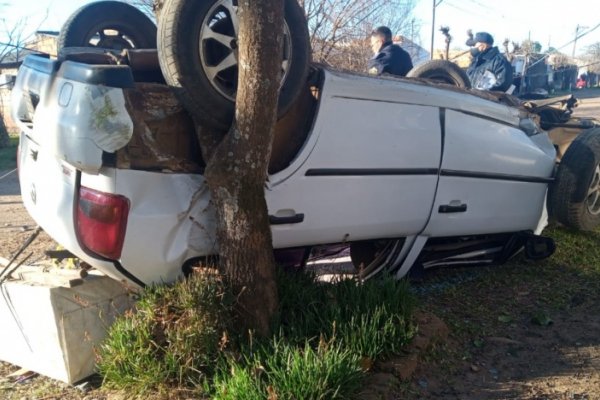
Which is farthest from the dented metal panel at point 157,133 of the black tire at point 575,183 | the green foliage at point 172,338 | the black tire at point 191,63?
the black tire at point 575,183

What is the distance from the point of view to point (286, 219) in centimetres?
351

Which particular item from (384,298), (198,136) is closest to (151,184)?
(198,136)

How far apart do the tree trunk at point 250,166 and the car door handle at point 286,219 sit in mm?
182

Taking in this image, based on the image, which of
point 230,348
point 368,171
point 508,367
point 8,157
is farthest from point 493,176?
point 8,157

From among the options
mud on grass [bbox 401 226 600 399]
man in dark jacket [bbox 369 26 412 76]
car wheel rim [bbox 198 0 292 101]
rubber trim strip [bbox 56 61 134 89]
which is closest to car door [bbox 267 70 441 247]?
car wheel rim [bbox 198 0 292 101]

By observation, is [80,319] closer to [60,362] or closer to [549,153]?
[60,362]

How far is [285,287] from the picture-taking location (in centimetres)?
359

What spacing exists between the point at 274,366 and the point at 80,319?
1.13 meters

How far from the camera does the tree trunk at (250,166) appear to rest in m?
3.04

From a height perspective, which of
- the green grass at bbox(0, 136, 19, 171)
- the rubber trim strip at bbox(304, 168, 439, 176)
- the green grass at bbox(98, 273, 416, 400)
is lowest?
the green grass at bbox(0, 136, 19, 171)

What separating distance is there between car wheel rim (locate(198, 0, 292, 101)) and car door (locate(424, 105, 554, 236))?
1.50 m

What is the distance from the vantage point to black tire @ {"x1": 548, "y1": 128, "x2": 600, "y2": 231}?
199 inches

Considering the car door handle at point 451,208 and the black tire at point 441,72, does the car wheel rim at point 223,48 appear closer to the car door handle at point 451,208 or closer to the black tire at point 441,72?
the car door handle at point 451,208

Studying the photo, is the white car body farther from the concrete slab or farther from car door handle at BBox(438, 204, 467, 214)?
the concrete slab
